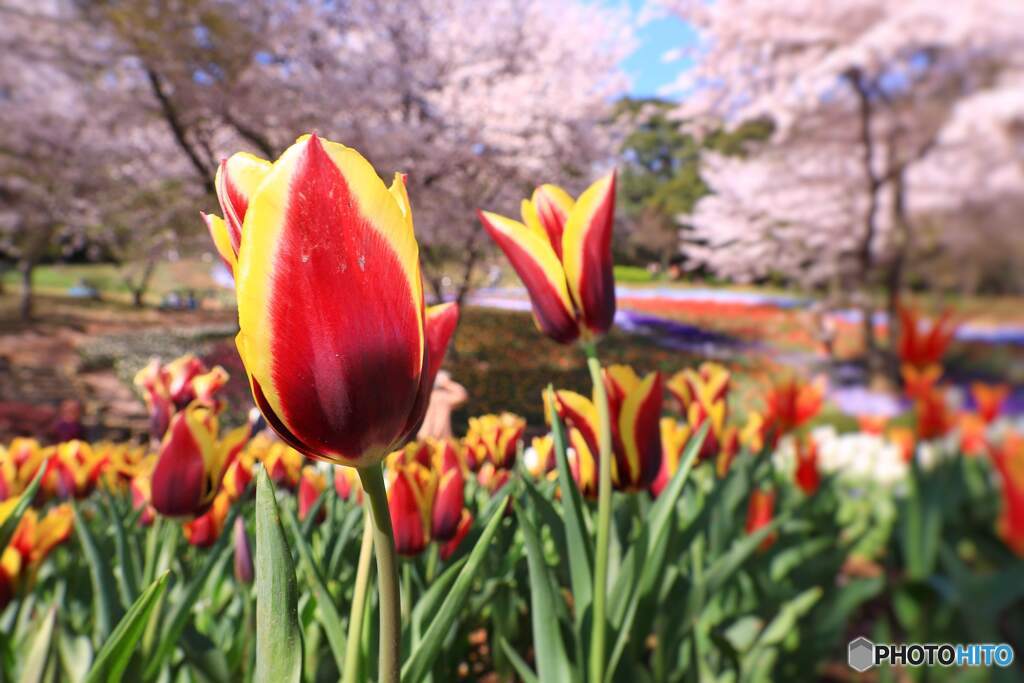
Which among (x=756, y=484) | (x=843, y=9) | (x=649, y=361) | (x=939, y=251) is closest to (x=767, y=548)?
(x=756, y=484)

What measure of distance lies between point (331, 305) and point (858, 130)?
307 centimetres

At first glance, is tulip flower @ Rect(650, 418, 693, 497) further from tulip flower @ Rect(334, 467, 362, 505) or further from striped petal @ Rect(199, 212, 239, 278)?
striped petal @ Rect(199, 212, 239, 278)

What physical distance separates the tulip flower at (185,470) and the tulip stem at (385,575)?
33 centimetres

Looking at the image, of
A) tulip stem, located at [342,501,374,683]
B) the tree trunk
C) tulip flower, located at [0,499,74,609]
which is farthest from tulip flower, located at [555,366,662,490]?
the tree trunk

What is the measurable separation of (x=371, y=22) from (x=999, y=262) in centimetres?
429

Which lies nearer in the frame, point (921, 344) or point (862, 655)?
point (862, 655)

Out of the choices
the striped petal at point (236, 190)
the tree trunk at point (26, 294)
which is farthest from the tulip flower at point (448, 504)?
the tree trunk at point (26, 294)

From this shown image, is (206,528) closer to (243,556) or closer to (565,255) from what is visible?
(243,556)

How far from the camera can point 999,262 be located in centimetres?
80

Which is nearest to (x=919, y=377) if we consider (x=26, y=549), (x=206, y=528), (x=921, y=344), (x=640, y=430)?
(x=921, y=344)

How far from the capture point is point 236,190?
22 cm

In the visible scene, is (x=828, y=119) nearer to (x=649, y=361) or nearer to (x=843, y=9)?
(x=843, y=9)

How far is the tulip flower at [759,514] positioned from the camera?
0.81m

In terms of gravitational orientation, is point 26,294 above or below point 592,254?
above
